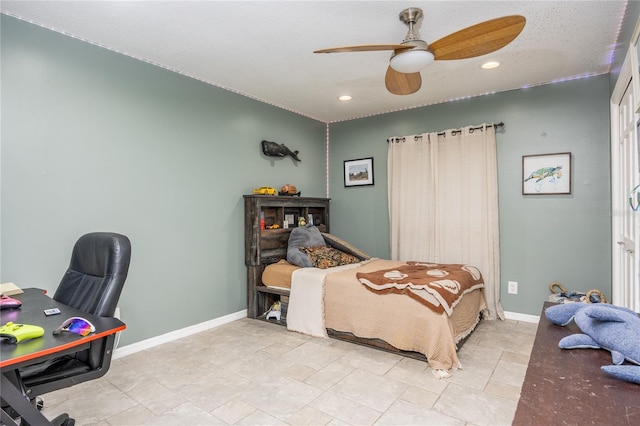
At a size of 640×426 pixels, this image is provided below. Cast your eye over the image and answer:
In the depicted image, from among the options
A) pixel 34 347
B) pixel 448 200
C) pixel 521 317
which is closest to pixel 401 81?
pixel 448 200

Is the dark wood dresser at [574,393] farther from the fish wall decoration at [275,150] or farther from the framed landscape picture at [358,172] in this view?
the framed landscape picture at [358,172]

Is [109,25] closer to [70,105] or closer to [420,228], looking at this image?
[70,105]

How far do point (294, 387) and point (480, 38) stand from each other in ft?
8.12

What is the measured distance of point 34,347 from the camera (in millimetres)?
1175

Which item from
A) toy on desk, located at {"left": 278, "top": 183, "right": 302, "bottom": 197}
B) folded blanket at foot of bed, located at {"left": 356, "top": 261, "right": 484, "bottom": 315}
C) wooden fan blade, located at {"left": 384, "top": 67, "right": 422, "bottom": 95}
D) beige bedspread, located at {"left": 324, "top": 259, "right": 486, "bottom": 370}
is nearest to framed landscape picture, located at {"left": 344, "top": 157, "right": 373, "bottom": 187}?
toy on desk, located at {"left": 278, "top": 183, "right": 302, "bottom": 197}

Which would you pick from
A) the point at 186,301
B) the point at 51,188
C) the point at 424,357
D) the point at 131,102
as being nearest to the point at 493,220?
the point at 424,357

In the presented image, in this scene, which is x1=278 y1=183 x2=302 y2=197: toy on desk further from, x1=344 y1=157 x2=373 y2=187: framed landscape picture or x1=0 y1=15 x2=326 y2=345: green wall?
x1=344 y1=157 x2=373 y2=187: framed landscape picture

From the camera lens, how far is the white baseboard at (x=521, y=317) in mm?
3701

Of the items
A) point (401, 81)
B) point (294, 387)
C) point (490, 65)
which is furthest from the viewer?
point (490, 65)

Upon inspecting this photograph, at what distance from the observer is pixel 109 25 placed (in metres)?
2.48

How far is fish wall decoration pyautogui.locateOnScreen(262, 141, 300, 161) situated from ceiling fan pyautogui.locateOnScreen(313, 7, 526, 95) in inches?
82.2

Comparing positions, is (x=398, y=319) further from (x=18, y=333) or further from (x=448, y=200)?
(x=18, y=333)

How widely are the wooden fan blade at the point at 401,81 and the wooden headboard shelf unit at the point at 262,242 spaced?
6.08 ft

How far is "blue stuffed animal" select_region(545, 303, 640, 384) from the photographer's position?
2.79 feet
